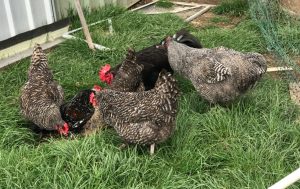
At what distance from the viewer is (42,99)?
4973mm

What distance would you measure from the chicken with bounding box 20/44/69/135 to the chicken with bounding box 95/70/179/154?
0.81 meters

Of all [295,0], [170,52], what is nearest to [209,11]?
[295,0]

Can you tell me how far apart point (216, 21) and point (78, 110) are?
454 cm

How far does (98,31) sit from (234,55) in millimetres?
3278

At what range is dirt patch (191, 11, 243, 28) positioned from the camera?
8.60 meters

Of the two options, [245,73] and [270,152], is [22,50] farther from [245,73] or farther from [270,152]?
[270,152]

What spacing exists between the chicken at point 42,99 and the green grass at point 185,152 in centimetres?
19

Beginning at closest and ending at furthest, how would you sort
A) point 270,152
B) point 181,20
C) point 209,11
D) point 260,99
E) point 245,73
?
point 270,152, point 245,73, point 260,99, point 181,20, point 209,11

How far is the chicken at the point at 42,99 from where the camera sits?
4.80 m

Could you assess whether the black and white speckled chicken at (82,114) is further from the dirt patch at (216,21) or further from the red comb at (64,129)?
the dirt patch at (216,21)

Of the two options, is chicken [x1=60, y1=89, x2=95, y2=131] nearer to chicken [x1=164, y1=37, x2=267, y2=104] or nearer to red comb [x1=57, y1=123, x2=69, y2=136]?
red comb [x1=57, y1=123, x2=69, y2=136]

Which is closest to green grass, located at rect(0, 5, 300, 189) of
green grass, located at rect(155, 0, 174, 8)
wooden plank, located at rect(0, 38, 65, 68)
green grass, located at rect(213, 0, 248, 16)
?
wooden plank, located at rect(0, 38, 65, 68)

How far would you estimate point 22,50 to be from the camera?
7121 millimetres

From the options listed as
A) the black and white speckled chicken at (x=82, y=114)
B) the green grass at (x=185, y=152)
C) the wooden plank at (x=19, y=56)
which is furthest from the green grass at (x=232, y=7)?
the black and white speckled chicken at (x=82, y=114)
